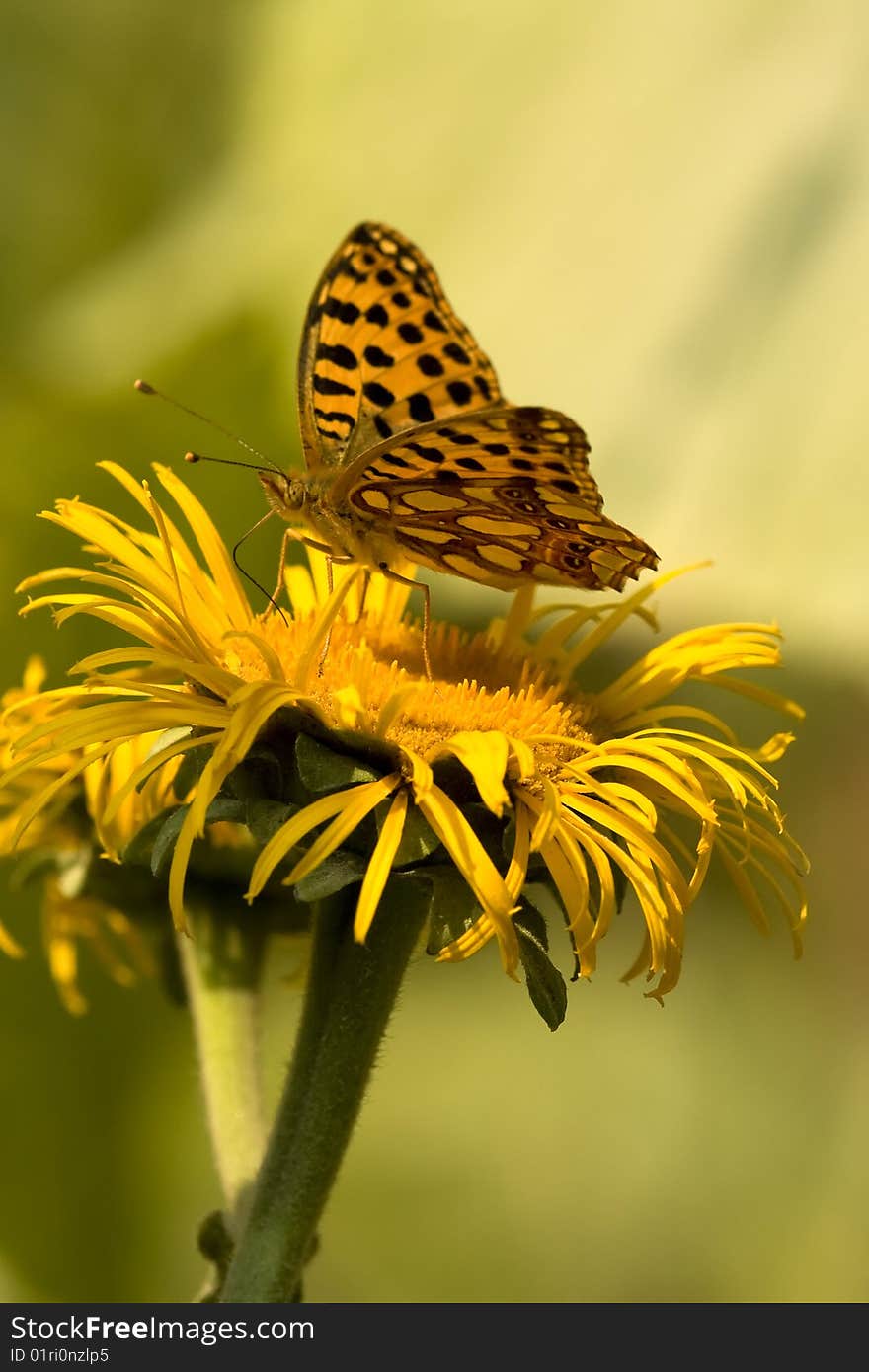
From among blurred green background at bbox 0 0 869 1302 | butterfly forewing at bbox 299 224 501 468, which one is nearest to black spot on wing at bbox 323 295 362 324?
butterfly forewing at bbox 299 224 501 468

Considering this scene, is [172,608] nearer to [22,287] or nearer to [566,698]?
[566,698]

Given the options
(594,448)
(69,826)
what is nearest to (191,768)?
(69,826)

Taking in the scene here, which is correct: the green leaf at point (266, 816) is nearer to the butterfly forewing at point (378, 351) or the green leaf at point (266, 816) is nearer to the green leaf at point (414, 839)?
the green leaf at point (414, 839)

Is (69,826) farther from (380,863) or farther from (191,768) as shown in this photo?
(380,863)

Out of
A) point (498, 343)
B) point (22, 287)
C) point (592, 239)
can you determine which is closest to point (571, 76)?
point (592, 239)

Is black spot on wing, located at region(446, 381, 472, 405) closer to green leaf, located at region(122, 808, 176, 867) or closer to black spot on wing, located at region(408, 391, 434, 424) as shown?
black spot on wing, located at region(408, 391, 434, 424)

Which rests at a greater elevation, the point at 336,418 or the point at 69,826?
the point at 336,418

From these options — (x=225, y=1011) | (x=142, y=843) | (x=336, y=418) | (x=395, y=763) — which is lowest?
(x=225, y=1011)
